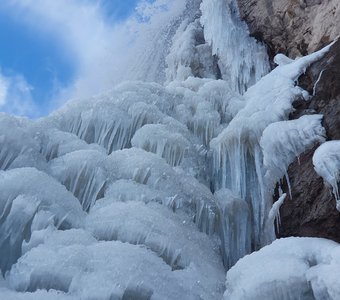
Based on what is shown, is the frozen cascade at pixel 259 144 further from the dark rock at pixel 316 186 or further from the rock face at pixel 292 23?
the rock face at pixel 292 23

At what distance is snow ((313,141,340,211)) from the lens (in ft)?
14.2

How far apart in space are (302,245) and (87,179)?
212cm

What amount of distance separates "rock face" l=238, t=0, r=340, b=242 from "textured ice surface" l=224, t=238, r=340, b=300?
0.67 meters

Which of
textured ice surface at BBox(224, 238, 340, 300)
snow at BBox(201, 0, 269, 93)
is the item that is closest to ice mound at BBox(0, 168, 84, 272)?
textured ice surface at BBox(224, 238, 340, 300)

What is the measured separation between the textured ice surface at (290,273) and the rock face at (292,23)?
4127 mm

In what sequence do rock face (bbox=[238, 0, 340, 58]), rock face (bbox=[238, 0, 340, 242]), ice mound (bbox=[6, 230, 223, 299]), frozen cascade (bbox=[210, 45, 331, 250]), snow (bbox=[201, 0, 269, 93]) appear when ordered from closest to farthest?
ice mound (bbox=[6, 230, 223, 299]) < rock face (bbox=[238, 0, 340, 242]) < frozen cascade (bbox=[210, 45, 331, 250]) < rock face (bbox=[238, 0, 340, 58]) < snow (bbox=[201, 0, 269, 93])

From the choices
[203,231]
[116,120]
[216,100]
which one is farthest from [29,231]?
[216,100]

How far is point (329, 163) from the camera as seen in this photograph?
4.43m

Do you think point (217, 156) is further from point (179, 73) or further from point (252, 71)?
point (179, 73)

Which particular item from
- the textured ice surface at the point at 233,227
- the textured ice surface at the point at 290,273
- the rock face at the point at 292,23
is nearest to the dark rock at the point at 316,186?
the textured ice surface at the point at 233,227

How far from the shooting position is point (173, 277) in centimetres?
379

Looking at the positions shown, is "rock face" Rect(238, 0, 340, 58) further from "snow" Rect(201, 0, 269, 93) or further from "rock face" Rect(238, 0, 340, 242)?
"snow" Rect(201, 0, 269, 93)

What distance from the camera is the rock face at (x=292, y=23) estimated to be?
736cm

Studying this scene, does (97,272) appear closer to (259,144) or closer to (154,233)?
(154,233)
